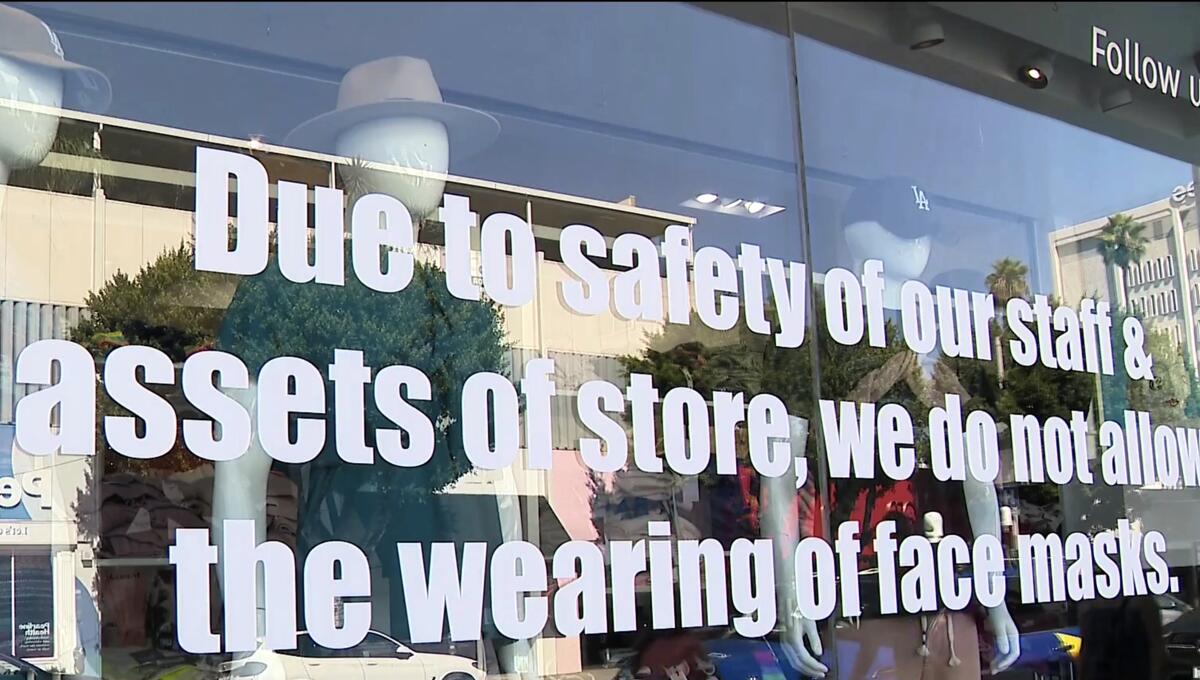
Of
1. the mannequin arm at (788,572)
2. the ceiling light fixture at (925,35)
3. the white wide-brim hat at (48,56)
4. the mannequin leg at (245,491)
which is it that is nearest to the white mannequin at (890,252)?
the ceiling light fixture at (925,35)

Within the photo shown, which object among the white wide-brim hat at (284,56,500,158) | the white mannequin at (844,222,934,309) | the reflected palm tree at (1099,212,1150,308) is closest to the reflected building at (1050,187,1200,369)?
the reflected palm tree at (1099,212,1150,308)

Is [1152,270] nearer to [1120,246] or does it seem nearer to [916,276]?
[1120,246]

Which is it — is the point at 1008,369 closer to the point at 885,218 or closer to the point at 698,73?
the point at 885,218

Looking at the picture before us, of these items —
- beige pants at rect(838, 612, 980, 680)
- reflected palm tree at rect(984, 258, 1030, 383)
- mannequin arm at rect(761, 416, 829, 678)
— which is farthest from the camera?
reflected palm tree at rect(984, 258, 1030, 383)

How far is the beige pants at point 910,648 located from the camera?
8.91 ft

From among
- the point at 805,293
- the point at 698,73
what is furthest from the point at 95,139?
the point at 805,293

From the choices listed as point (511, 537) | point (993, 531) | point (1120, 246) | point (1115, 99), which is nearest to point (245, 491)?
point (511, 537)

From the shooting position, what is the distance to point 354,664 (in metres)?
2.11

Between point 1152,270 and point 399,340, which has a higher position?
point 1152,270

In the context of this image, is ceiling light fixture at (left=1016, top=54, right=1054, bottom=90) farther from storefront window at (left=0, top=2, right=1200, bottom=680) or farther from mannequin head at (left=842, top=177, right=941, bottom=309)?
mannequin head at (left=842, top=177, right=941, bottom=309)

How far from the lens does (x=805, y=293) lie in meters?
2.78

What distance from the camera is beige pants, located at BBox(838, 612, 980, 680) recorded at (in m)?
2.71

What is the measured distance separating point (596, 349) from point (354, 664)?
2.53 ft

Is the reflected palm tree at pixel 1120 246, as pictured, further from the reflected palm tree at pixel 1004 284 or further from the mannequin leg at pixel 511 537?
the mannequin leg at pixel 511 537
